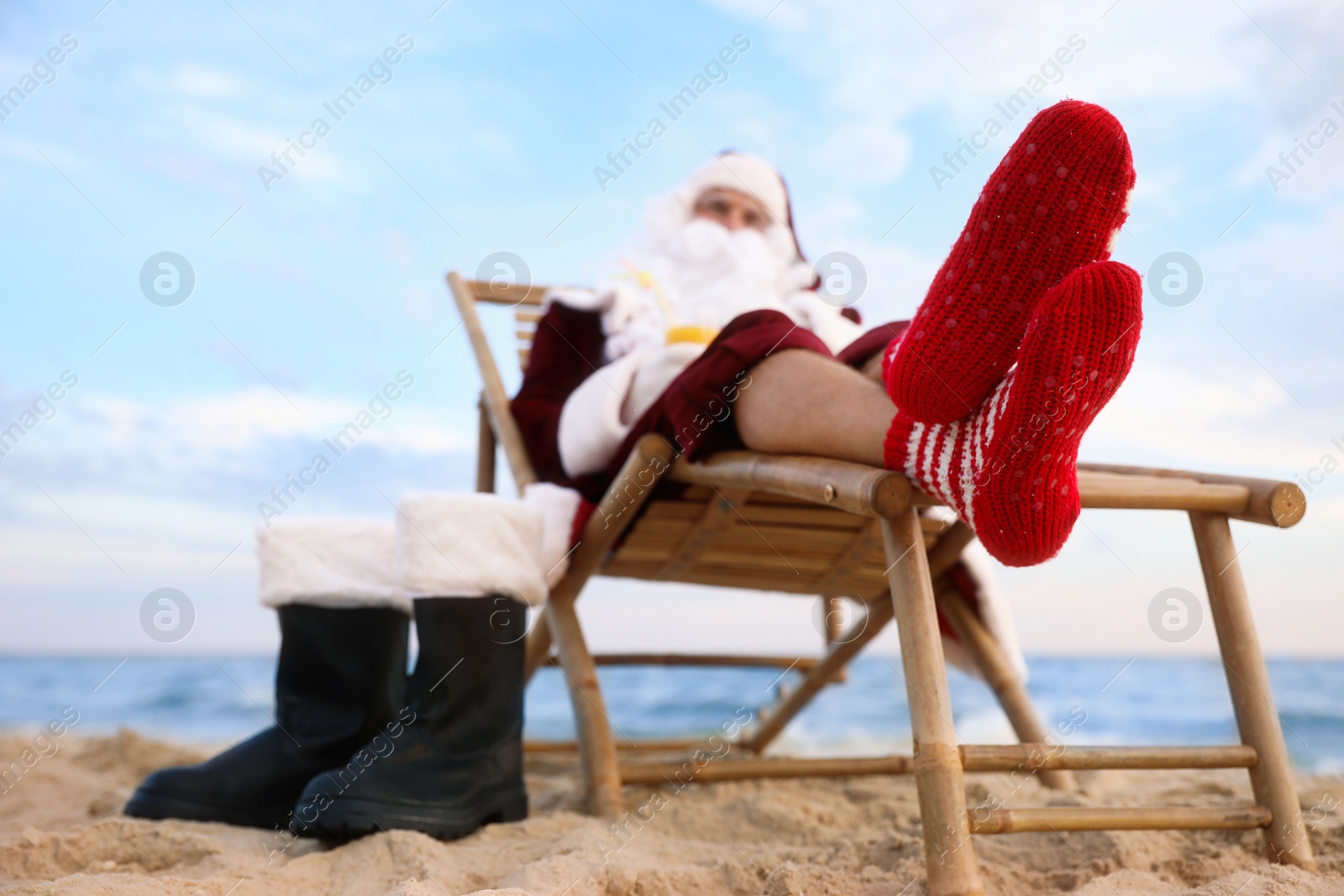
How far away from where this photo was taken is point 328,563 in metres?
1.01

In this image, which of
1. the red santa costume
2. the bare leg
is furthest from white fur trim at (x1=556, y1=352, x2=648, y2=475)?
the bare leg

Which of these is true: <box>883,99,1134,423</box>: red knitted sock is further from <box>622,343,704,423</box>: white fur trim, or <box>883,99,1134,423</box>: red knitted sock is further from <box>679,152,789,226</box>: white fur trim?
<box>679,152,789,226</box>: white fur trim

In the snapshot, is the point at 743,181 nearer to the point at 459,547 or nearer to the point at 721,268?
the point at 721,268

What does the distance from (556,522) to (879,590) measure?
511 millimetres

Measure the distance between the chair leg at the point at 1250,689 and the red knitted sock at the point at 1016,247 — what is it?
0.34 metres

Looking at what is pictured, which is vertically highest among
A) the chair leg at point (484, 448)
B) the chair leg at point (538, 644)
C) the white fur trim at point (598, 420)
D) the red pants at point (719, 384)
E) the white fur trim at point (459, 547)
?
the chair leg at point (484, 448)

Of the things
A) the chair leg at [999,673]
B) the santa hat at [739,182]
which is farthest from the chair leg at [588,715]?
the santa hat at [739,182]

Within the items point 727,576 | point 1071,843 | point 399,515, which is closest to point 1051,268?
point 1071,843

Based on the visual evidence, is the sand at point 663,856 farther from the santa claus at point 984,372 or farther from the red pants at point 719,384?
the red pants at point 719,384

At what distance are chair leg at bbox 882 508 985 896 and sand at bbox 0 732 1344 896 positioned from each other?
0.19 ft

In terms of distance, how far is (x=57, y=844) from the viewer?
81cm

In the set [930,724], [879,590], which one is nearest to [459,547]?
[930,724]

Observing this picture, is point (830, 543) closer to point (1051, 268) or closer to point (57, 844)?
point (1051, 268)

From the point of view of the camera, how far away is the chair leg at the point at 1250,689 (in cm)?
74
